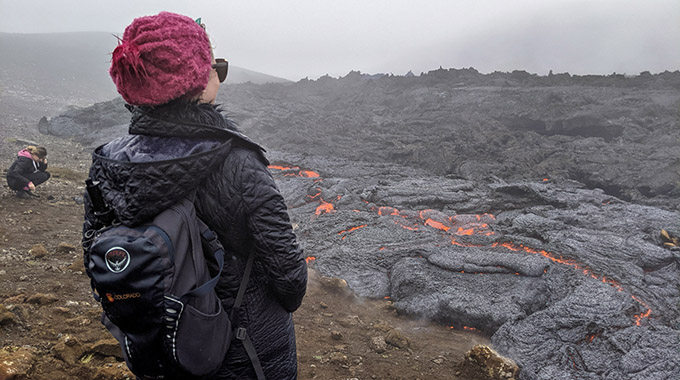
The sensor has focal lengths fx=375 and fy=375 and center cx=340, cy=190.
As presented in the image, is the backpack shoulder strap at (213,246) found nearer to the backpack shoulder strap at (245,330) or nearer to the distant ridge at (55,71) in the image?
the backpack shoulder strap at (245,330)

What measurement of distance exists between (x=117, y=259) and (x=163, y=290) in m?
0.17

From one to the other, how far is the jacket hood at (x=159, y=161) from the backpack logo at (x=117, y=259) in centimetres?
10

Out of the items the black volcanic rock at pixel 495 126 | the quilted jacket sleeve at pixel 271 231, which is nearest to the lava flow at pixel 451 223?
the black volcanic rock at pixel 495 126

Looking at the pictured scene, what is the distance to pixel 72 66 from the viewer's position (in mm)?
55312

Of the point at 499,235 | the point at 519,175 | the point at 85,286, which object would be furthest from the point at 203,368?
the point at 519,175

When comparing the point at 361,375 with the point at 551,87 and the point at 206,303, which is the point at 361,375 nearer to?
the point at 206,303

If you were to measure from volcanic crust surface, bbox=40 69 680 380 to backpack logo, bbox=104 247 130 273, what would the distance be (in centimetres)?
451

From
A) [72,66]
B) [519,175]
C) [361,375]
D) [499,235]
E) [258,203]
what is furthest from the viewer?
[72,66]

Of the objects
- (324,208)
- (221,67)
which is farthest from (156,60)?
(324,208)

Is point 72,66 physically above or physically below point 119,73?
above

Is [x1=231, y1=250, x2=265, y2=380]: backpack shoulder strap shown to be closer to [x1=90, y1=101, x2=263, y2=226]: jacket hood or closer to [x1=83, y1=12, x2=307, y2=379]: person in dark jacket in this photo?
[x1=83, y1=12, x2=307, y2=379]: person in dark jacket

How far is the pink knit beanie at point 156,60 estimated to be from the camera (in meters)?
1.24

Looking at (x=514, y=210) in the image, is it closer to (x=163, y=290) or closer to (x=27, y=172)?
(x=163, y=290)

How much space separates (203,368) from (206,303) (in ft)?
0.80
